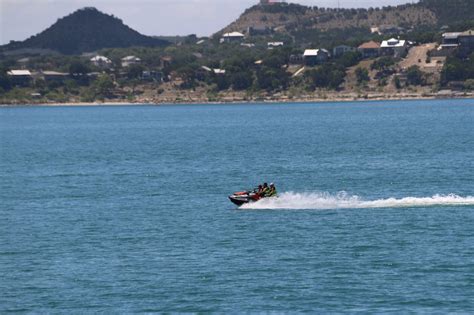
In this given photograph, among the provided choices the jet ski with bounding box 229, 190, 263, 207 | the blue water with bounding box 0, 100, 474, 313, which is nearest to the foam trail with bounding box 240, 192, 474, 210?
the blue water with bounding box 0, 100, 474, 313

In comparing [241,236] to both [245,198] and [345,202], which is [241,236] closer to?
[245,198]

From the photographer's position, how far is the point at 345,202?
78.6m

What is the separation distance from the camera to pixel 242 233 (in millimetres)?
68750

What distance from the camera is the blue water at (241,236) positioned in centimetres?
5222

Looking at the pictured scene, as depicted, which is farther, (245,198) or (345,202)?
(245,198)

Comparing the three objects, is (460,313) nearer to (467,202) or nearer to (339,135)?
(467,202)

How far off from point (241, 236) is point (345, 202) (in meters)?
13.4

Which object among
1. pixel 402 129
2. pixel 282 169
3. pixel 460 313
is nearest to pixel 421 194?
pixel 282 169

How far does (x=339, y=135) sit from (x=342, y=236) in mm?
105811

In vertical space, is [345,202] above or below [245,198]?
below

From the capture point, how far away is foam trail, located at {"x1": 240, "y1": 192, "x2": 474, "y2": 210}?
7706 centimetres

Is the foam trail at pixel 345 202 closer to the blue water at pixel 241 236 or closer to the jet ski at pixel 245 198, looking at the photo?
the blue water at pixel 241 236

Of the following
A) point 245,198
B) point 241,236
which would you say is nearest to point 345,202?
point 245,198

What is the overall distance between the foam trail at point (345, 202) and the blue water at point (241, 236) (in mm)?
121
